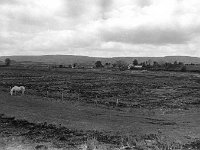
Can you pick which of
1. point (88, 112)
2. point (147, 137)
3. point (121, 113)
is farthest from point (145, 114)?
point (147, 137)

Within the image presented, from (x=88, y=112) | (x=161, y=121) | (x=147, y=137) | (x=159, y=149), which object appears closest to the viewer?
(x=159, y=149)

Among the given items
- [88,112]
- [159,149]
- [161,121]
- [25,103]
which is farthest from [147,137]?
[25,103]

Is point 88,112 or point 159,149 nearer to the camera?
point 159,149

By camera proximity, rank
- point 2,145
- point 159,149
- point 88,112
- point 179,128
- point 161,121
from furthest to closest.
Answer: point 88,112, point 161,121, point 179,128, point 2,145, point 159,149

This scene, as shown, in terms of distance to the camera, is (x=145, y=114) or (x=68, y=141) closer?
(x=68, y=141)

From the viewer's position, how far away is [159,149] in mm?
18828

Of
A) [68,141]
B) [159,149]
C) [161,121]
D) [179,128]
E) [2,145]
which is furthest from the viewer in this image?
[161,121]

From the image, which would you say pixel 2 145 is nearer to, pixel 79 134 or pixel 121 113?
pixel 79 134

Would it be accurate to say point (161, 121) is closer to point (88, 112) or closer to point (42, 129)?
point (88, 112)

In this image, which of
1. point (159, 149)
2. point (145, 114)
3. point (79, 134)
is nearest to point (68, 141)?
point (79, 134)

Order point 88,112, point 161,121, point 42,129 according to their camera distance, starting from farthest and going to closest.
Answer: point 88,112 < point 161,121 < point 42,129

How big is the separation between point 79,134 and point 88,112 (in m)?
10.2

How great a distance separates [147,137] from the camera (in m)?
23.5

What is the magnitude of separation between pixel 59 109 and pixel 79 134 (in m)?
11.7
